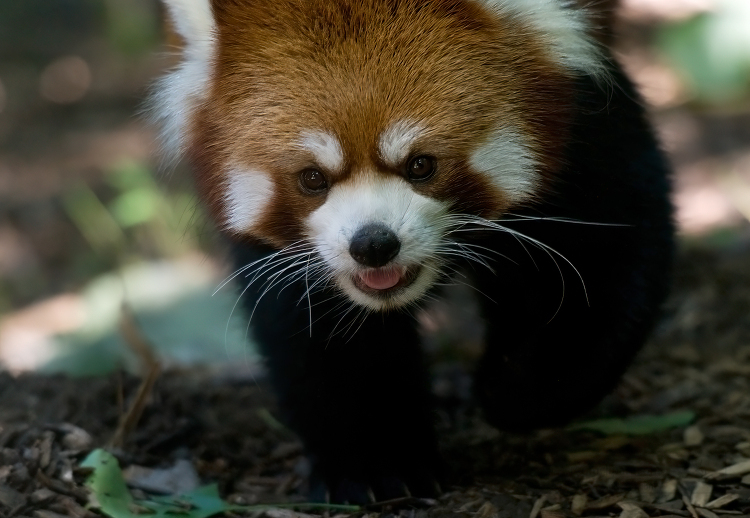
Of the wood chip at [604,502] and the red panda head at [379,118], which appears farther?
the wood chip at [604,502]

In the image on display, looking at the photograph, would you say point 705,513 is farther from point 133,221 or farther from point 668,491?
point 133,221

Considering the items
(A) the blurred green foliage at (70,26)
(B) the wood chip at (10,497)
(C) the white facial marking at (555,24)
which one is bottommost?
(B) the wood chip at (10,497)

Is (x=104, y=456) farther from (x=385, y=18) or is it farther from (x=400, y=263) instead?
(x=385, y=18)

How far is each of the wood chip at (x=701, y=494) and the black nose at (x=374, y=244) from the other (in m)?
1.33

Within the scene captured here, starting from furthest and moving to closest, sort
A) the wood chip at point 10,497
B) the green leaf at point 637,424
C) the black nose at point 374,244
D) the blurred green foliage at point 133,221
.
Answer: the blurred green foliage at point 133,221, the green leaf at point 637,424, the wood chip at point 10,497, the black nose at point 374,244

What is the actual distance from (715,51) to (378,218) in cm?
566

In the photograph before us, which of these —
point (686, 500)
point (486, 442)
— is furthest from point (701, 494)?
point (486, 442)

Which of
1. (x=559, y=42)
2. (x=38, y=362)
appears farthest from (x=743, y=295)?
(x=38, y=362)

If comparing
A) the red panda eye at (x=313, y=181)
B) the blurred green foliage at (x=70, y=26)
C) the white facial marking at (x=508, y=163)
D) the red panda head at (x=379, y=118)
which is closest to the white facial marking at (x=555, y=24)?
the red panda head at (x=379, y=118)

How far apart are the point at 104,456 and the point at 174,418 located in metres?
0.88

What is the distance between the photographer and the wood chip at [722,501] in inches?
118

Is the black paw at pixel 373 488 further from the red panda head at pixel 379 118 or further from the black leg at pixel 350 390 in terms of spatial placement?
the red panda head at pixel 379 118

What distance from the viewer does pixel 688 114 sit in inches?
309

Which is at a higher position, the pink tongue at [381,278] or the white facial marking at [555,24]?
the white facial marking at [555,24]
